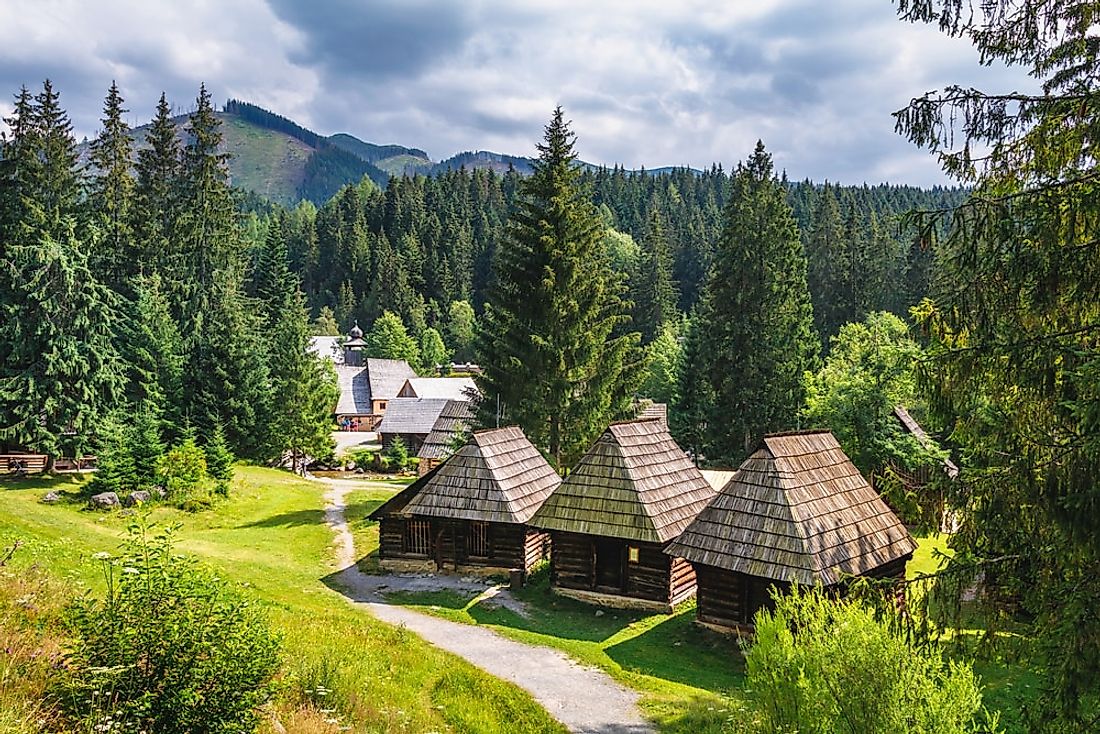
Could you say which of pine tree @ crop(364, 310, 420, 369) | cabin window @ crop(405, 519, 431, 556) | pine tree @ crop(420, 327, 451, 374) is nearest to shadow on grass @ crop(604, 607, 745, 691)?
cabin window @ crop(405, 519, 431, 556)

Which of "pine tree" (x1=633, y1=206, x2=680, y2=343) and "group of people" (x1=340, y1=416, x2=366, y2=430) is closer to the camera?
"group of people" (x1=340, y1=416, x2=366, y2=430)

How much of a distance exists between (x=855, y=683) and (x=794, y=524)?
8647 millimetres

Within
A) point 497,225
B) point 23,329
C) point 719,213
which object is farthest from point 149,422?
point 719,213

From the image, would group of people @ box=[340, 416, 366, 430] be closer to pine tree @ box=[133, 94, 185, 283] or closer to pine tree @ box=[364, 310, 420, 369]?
pine tree @ box=[364, 310, 420, 369]

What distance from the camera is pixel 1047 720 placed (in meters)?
7.04

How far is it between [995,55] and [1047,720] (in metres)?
6.93

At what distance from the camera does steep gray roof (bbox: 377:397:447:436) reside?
5234 cm

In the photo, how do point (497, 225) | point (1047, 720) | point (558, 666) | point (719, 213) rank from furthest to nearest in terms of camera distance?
point (719, 213)
point (497, 225)
point (558, 666)
point (1047, 720)

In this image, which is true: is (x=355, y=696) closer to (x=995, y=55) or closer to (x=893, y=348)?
(x=995, y=55)

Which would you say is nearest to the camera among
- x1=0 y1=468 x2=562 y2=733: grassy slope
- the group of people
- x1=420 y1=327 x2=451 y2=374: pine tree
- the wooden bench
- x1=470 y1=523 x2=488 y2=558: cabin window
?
x1=0 y1=468 x2=562 y2=733: grassy slope

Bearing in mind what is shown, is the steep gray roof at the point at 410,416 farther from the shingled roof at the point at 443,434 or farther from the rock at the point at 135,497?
the rock at the point at 135,497

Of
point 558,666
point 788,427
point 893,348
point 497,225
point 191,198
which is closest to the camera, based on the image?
point 558,666

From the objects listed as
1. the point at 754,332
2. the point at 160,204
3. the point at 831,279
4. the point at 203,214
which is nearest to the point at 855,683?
the point at 754,332

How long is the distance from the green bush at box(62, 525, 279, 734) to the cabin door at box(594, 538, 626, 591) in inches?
541
